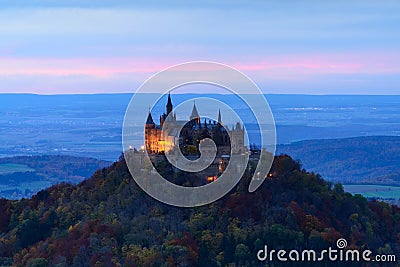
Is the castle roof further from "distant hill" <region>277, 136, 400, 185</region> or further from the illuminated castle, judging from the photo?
"distant hill" <region>277, 136, 400, 185</region>

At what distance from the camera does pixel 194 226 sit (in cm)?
4281

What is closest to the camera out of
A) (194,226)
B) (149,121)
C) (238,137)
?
(194,226)

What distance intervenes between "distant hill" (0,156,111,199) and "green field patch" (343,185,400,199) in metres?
38.0

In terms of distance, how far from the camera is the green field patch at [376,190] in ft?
314

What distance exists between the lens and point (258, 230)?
1658 inches

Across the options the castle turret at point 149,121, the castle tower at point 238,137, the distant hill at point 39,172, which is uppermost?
the castle turret at point 149,121

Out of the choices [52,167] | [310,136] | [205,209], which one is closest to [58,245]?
[205,209]

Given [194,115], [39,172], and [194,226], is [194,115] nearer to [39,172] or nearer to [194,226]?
[194,226]

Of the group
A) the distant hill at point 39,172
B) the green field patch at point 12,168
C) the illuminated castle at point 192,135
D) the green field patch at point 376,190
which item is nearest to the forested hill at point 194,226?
the illuminated castle at point 192,135

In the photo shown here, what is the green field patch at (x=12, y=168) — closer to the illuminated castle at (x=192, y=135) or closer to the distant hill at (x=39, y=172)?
the distant hill at (x=39, y=172)

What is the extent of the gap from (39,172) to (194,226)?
9271cm

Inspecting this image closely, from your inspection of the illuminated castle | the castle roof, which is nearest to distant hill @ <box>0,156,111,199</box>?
the illuminated castle

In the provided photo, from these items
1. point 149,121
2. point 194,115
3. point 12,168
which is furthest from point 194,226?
point 12,168

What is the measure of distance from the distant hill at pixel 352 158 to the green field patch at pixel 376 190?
1026 centimetres
